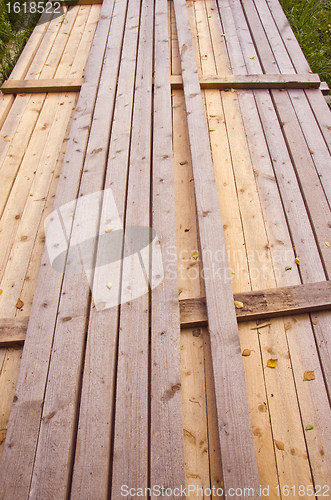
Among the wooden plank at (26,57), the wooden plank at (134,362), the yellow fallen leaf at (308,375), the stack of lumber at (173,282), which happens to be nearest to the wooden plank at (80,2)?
the wooden plank at (26,57)

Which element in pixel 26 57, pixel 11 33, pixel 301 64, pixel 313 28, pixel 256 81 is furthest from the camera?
pixel 313 28

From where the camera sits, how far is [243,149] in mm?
2340

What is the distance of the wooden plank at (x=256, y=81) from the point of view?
8.90ft

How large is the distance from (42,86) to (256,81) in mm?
1899

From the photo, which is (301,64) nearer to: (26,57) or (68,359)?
(26,57)

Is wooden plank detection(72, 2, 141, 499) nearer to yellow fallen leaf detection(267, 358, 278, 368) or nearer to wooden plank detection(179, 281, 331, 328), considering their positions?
wooden plank detection(179, 281, 331, 328)

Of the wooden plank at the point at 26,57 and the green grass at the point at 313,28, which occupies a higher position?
the green grass at the point at 313,28

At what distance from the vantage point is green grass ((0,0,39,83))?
3432 millimetres

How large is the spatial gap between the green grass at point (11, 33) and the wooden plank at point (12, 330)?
2828 mm

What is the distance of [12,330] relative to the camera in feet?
5.08

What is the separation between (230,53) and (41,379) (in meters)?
3.28

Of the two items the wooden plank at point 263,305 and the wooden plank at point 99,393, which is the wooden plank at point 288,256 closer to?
the wooden plank at point 263,305

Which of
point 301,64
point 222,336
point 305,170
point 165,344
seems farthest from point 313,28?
point 165,344

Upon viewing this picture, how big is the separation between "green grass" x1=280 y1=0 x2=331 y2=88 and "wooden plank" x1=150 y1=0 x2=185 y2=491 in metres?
2.62
